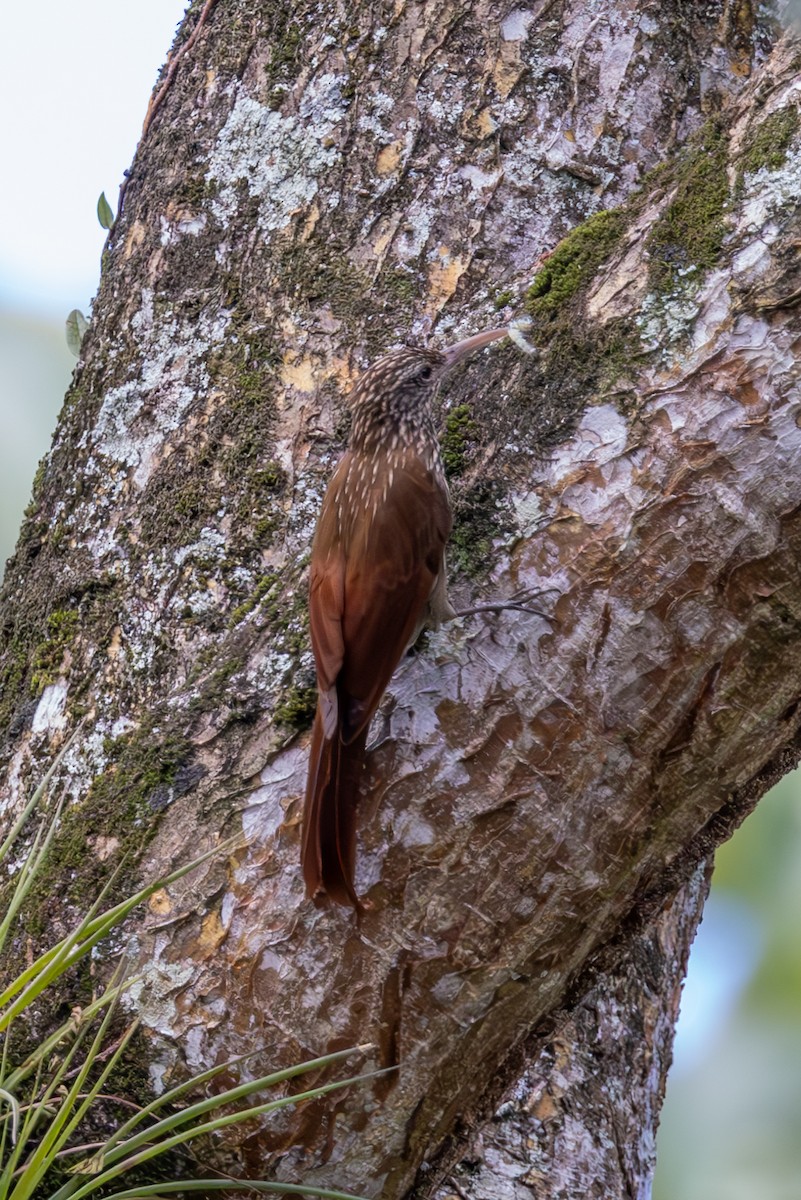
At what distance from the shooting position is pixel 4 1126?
154 centimetres

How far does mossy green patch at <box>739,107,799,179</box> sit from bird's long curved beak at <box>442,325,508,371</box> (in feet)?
1.55

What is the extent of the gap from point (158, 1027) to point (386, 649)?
68 cm

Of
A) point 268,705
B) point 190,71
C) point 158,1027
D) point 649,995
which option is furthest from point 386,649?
point 190,71

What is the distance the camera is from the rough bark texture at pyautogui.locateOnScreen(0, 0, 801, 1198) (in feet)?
5.67

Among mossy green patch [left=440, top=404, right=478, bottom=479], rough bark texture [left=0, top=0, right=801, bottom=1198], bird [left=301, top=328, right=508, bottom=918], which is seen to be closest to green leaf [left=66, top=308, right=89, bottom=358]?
rough bark texture [left=0, top=0, right=801, bottom=1198]

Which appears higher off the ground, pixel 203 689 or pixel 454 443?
pixel 454 443

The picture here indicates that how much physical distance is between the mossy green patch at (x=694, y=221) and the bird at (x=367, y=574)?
1.18 ft

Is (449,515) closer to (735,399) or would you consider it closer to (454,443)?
(454,443)

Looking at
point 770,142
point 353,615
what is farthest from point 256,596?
point 770,142

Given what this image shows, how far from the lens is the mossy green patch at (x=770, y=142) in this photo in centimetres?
178

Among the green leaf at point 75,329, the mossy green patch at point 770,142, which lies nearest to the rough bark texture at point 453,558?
the mossy green patch at point 770,142

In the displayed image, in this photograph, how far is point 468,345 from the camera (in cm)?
216

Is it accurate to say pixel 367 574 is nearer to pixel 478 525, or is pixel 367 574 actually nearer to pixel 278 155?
pixel 478 525

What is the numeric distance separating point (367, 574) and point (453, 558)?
285 mm
